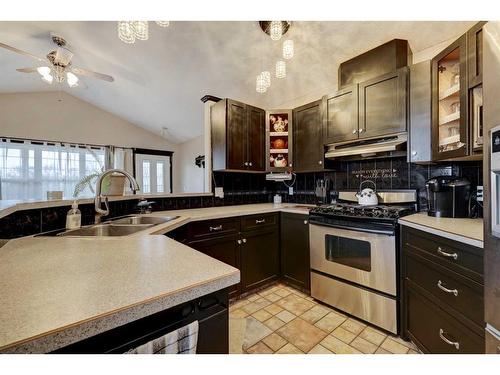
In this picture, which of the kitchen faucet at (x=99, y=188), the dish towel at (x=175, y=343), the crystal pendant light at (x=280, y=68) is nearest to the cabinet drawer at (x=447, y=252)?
the dish towel at (x=175, y=343)

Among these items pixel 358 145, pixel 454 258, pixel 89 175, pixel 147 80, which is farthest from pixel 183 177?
pixel 454 258

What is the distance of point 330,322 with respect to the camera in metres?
1.83

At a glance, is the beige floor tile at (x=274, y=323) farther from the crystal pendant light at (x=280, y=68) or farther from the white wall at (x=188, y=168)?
the white wall at (x=188, y=168)

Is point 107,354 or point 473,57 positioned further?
point 473,57

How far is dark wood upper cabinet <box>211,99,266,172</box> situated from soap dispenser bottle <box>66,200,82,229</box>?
141cm

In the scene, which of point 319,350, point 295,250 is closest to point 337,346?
point 319,350

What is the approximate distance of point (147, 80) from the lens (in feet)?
10.9

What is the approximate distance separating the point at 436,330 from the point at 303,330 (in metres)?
0.85

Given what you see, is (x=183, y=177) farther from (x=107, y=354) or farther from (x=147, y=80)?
(x=107, y=354)

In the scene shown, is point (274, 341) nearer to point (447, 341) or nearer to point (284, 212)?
point (447, 341)

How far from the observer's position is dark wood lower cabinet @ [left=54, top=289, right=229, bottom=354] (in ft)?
1.69

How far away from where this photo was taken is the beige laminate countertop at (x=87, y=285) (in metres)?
0.44
